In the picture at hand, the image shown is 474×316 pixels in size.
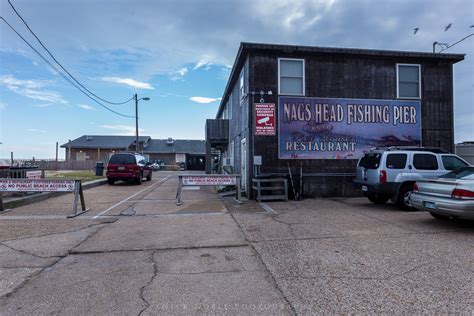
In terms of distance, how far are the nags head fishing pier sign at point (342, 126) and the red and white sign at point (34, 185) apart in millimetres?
7421

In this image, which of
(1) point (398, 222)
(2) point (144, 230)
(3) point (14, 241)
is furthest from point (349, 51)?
(3) point (14, 241)

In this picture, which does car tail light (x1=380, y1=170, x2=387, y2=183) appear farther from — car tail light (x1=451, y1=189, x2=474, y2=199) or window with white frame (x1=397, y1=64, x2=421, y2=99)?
window with white frame (x1=397, y1=64, x2=421, y2=99)

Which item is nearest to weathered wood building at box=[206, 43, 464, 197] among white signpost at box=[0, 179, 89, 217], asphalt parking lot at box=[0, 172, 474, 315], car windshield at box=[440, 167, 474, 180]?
asphalt parking lot at box=[0, 172, 474, 315]

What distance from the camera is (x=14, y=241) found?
21.4 ft

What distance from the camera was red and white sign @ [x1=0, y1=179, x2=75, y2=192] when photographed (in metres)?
9.66

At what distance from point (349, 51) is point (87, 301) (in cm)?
1257

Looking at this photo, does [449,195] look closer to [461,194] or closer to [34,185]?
[461,194]

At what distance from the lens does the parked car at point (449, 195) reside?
6961 mm

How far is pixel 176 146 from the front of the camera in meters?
59.7

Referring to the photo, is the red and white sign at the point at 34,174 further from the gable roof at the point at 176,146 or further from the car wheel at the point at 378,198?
the gable roof at the point at 176,146

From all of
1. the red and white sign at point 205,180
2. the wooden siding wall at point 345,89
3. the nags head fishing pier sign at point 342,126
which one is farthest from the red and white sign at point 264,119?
the red and white sign at point 205,180

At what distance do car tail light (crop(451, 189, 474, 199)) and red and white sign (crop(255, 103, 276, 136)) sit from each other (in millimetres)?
6638

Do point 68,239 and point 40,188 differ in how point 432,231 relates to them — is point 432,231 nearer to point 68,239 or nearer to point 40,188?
point 68,239

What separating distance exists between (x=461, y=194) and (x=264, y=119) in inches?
276
